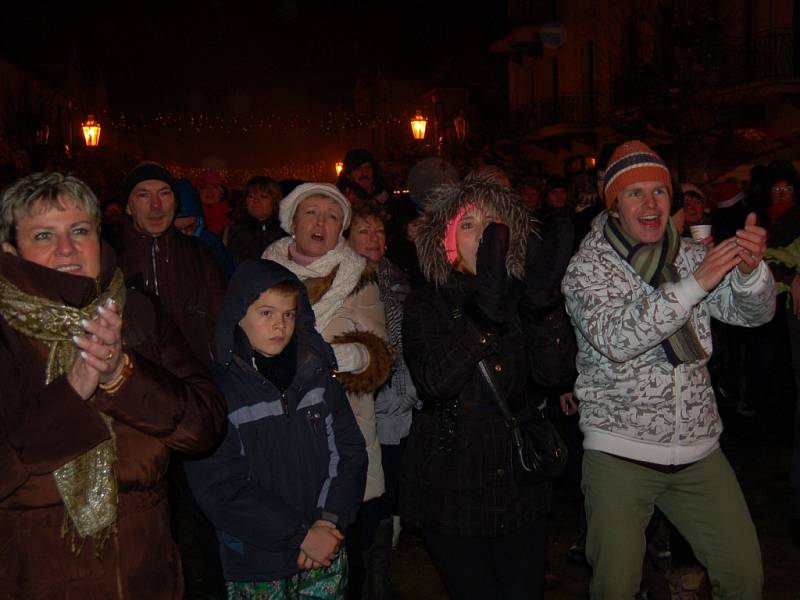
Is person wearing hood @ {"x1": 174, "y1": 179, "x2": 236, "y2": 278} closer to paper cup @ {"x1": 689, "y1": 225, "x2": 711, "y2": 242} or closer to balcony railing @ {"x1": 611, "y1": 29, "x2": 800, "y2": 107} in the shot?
paper cup @ {"x1": 689, "y1": 225, "x2": 711, "y2": 242}

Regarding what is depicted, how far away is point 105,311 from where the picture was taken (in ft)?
7.95

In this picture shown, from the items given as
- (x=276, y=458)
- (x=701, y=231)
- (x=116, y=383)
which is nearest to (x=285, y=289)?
(x=276, y=458)

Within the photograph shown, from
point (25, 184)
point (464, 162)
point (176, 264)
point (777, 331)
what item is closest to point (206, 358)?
point (176, 264)

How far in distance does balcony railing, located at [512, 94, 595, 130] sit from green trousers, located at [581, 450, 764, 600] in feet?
75.9

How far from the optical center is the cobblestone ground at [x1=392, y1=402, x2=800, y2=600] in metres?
5.04

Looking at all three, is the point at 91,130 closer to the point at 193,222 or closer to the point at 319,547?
the point at 193,222

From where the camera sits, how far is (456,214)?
387 cm

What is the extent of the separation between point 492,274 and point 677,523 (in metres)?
1.40

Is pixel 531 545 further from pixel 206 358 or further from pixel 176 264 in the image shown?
pixel 176 264

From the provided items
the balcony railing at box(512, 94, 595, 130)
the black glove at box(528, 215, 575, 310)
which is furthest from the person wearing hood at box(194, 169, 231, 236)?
the balcony railing at box(512, 94, 595, 130)

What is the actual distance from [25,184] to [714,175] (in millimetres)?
16585

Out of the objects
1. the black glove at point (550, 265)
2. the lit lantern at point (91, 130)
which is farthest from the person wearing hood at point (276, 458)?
the lit lantern at point (91, 130)

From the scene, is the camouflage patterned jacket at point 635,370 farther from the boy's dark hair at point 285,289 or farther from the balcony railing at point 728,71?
the balcony railing at point 728,71

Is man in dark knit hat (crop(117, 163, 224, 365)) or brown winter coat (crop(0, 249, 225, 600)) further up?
man in dark knit hat (crop(117, 163, 224, 365))
